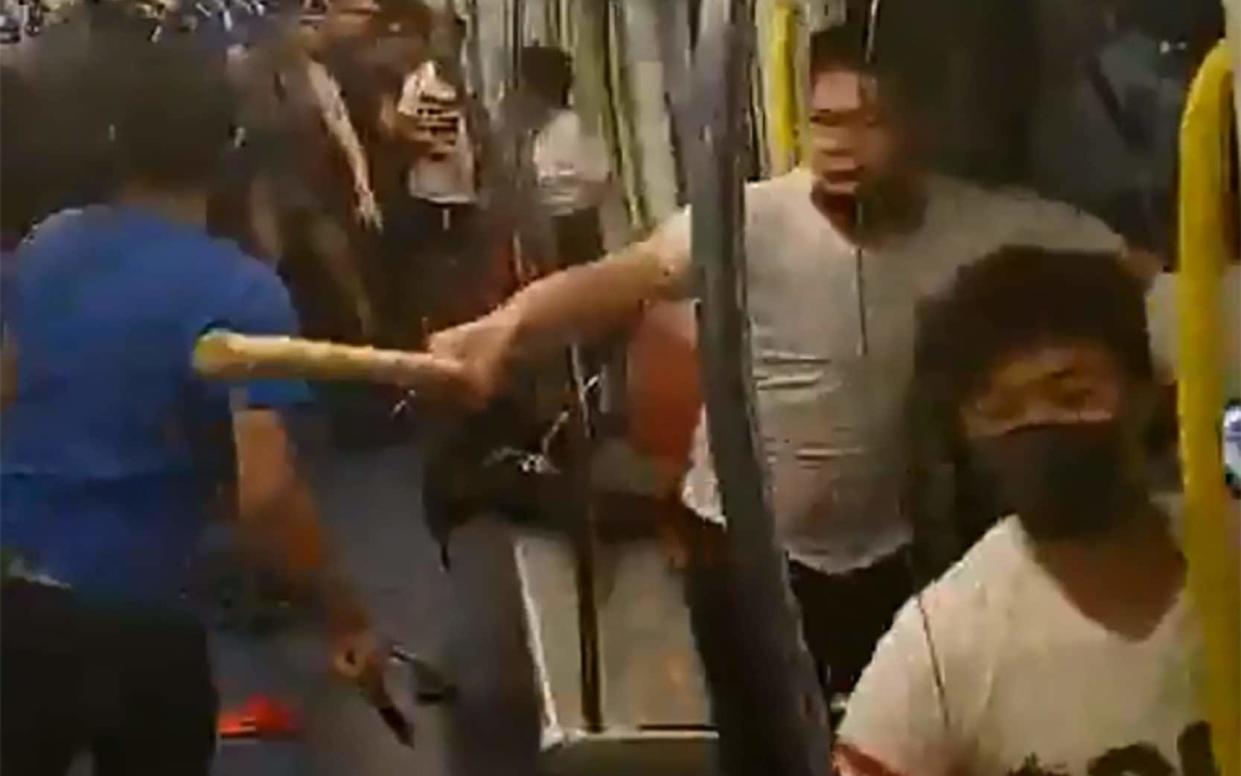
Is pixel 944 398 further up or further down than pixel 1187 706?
further up

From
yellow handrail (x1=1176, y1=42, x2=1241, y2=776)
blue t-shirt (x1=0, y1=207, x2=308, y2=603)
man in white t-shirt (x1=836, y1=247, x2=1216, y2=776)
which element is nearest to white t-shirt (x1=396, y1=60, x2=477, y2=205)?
blue t-shirt (x1=0, y1=207, x2=308, y2=603)

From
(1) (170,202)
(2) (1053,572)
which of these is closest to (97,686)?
(1) (170,202)

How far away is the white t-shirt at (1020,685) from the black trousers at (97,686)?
27 cm

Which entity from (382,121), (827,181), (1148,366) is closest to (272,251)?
(382,121)

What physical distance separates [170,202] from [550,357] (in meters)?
0.16

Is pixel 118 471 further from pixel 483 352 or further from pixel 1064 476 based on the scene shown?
pixel 1064 476

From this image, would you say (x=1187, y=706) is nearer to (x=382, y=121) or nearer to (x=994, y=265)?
(x=994, y=265)

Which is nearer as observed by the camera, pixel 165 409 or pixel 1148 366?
pixel 165 409

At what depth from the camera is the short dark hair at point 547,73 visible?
789 mm

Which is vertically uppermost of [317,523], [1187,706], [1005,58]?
[1005,58]

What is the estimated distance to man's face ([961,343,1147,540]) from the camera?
2.78 ft

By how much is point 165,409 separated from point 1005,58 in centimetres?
38

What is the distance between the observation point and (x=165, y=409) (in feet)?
2.47

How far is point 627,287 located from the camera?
2.63 ft
